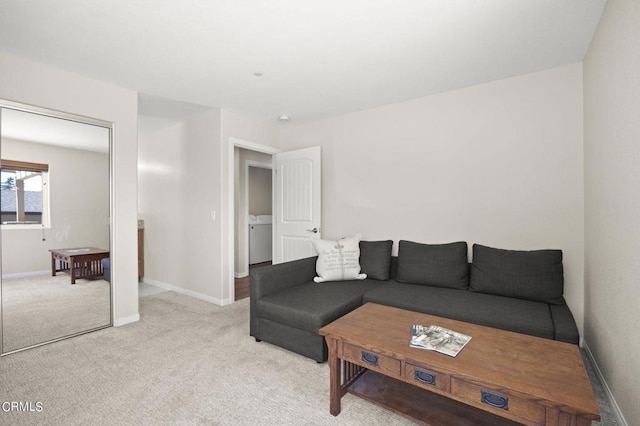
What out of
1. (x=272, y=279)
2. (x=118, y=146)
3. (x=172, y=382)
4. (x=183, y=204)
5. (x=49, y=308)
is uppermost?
(x=118, y=146)

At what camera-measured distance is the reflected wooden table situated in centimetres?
279

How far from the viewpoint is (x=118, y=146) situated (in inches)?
118

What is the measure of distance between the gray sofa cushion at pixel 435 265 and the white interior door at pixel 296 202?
1271 mm

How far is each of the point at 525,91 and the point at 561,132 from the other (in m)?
0.48

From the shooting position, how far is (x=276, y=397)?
185 cm

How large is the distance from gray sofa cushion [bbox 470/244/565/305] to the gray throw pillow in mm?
825

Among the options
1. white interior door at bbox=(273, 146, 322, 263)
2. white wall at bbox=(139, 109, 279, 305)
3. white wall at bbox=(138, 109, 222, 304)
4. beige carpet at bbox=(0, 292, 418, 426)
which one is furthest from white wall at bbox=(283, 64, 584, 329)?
beige carpet at bbox=(0, 292, 418, 426)

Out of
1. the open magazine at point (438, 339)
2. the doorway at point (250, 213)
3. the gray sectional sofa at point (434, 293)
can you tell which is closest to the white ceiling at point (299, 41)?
the gray sectional sofa at point (434, 293)

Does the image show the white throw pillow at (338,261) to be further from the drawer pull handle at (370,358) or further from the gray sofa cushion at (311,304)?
the drawer pull handle at (370,358)

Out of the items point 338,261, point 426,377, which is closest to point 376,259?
point 338,261

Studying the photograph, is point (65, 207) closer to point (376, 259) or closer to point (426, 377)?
point (376, 259)

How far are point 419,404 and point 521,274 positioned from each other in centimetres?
142

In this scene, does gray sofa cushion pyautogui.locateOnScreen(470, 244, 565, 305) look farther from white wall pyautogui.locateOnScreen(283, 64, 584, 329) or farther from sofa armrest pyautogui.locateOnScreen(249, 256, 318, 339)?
sofa armrest pyautogui.locateOnScreen(249, 256, 318, 339)

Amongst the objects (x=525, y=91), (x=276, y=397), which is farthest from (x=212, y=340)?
(x=525, y=91)
